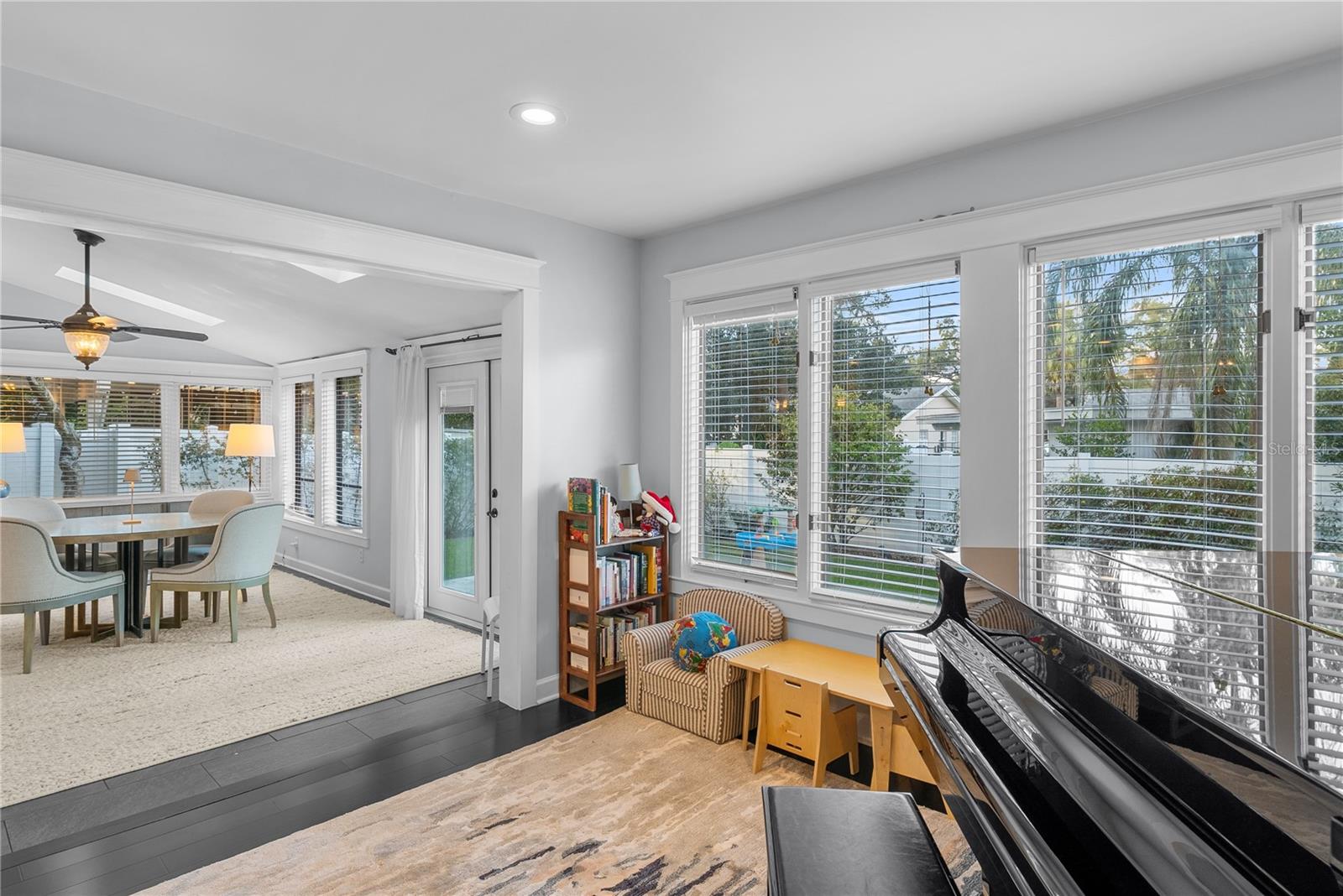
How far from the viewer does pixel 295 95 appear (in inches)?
95.1

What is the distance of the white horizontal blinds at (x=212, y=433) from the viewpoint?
7.54 m

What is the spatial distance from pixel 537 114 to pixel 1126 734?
8.38 feet

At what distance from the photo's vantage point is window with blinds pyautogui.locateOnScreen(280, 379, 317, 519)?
7.18 meters

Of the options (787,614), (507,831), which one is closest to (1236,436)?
(787,614)

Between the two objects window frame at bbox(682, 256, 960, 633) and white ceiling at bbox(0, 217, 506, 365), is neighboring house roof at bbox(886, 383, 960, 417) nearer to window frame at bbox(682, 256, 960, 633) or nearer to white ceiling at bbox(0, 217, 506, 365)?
window frame at bbox(682, 256, 960, 633)

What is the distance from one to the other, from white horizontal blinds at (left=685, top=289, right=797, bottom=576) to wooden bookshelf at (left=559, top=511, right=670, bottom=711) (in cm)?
42

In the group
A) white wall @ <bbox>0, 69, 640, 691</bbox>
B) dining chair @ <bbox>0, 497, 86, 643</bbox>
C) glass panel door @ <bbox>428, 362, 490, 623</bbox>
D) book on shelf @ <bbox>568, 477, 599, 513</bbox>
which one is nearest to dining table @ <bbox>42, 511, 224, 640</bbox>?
dining chair @ <bbox>0, 497, 86, 643</bbox>

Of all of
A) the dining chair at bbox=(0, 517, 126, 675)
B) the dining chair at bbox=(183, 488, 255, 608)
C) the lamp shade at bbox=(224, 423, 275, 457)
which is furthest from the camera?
the lamp shade at bbox=(224, 423, 275, 457)

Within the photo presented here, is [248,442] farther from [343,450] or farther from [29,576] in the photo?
[29,576]

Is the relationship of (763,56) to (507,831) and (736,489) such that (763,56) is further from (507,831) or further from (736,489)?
(507,831)

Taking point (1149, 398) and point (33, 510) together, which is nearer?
point (1149, 398)

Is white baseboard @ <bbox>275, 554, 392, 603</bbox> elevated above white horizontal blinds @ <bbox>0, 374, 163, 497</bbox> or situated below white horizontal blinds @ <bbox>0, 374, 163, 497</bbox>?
below

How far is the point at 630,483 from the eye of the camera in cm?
395

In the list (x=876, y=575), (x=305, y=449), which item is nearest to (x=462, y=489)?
(x=305, y=449)
